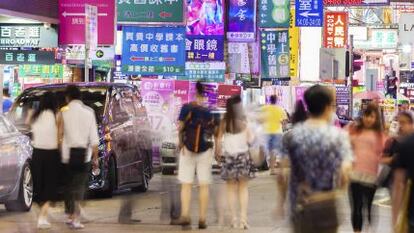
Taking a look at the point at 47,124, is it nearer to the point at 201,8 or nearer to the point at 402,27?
the point at 201,8

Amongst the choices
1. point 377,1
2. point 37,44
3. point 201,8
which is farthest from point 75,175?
point 377,1

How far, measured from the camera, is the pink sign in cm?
2150

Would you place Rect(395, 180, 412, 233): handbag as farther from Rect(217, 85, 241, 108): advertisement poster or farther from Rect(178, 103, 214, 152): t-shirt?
Rect(217, 85, 241, 108): advertisement poster

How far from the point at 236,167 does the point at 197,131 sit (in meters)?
0.79

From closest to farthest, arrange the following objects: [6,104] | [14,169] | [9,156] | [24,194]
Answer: [9,156]
[14,169]
[24,194]
[6,104]

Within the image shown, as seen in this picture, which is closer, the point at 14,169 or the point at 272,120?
the point at 14,169

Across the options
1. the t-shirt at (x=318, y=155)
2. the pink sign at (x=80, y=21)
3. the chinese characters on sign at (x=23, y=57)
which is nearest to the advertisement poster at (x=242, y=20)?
the pink sign at (x=80, y=21)

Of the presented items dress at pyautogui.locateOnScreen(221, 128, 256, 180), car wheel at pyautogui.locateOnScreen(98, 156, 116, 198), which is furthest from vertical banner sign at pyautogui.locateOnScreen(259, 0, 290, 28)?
dress at pyautogui.locateOnScreen(221, 128, 256, 180)

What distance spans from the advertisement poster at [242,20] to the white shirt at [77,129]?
18547 mm

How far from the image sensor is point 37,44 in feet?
→ 72.0

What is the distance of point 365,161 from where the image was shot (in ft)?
33.2

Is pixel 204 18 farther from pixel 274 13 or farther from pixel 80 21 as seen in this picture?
pixel 80 21

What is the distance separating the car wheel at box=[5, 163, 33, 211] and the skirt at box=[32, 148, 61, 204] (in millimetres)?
1890

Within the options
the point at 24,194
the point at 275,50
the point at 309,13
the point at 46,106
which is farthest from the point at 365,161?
the point at 275,50
